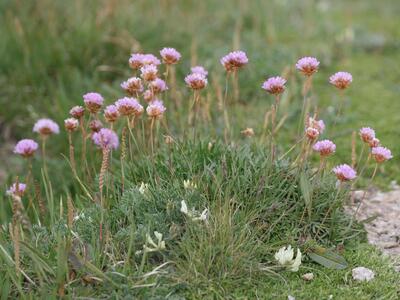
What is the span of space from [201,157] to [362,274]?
0.91 m

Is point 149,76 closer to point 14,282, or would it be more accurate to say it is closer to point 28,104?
point 14,282

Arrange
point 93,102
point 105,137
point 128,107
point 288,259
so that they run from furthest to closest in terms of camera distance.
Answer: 1. point 105,137
2. point 93,102
3. point 128,107
4. point 288,259

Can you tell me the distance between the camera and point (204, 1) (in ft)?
21.9

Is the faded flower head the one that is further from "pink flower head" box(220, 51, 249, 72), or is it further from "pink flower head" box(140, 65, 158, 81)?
"pink flower head" box(140, 65, 158, 81)

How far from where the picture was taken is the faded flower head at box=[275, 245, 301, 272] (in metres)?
2.63

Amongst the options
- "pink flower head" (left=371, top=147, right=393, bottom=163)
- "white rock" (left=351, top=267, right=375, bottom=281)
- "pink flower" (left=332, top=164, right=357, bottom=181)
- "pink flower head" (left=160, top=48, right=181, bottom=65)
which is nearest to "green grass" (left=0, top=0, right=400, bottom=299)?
"white rock" (left=351, top=267, right=375, bottom=281)

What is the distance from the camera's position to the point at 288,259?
2.63 m

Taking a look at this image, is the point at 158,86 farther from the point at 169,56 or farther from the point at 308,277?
the point at 308,277

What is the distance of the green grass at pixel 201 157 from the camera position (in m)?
2.58

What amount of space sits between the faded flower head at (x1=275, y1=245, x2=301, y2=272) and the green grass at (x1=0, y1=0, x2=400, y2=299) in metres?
0.06

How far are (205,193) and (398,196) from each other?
1.24 m

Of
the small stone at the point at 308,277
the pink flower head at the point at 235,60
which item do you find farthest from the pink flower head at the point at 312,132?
the small stone at the point at 308,277

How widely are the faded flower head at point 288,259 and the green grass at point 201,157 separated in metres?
0.06

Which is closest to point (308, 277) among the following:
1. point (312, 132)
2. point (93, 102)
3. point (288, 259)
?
point (288, 259)
